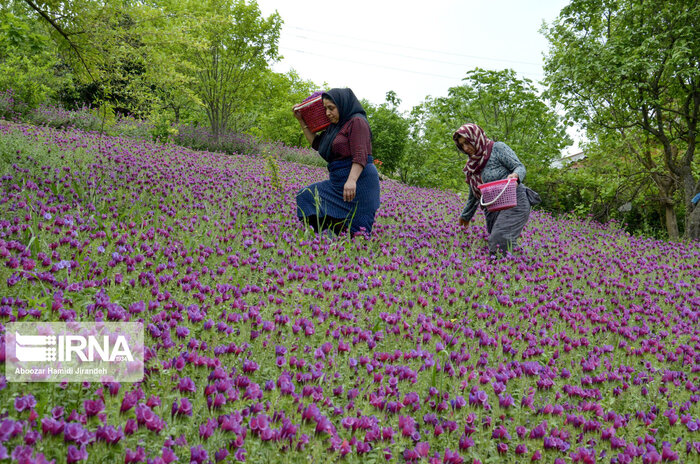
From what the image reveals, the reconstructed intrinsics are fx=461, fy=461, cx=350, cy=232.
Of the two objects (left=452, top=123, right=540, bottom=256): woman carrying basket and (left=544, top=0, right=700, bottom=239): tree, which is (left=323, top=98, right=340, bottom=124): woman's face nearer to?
(left=452, top=123, right=540, bottom=256): woman carrying basket

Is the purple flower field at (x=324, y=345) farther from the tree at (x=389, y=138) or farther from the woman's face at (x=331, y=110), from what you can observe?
the tree at (x=389, y=138)

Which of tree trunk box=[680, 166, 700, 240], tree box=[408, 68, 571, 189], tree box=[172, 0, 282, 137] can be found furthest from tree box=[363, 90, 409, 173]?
tree trunk box=[680, 166, 700, 240]

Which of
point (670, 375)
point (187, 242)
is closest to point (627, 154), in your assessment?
point (670, 375)

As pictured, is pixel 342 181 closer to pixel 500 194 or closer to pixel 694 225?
pixel 500 194

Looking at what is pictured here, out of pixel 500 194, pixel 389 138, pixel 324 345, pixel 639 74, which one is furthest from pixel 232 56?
pixel 324 345

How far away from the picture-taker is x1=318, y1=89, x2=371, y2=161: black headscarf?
6.09 metres

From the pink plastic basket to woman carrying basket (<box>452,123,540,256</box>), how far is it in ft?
0.30

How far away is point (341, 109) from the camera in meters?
6.10

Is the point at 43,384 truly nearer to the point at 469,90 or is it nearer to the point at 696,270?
the point at 696,270

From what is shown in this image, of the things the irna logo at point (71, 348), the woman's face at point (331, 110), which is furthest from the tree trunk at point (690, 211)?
the irna logo at point (71, 348)

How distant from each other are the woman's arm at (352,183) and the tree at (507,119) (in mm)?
12702

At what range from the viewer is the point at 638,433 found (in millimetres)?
2740

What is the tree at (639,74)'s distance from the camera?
11.3 meters

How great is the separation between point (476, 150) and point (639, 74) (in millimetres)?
8216
